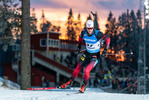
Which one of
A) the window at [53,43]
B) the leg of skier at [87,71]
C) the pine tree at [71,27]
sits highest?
the pine tree at [71,27]

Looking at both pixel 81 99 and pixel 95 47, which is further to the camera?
pixel 95 47

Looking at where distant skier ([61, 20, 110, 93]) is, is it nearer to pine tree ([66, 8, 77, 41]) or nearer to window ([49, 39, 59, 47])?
window ([49, 39, 59, 47])

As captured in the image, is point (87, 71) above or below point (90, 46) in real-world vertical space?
below

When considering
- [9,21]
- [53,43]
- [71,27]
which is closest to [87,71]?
[9,21]

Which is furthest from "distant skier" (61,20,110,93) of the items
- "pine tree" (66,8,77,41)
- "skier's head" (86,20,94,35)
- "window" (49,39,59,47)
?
"pine tree" (66,8,77,41)

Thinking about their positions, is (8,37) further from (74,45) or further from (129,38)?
(129,38)

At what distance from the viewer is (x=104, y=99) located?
711cm

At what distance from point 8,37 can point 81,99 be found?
1486 centimetres

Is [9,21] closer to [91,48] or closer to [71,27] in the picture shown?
[91,48]

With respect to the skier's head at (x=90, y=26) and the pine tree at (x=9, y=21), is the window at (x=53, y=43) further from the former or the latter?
the skier's head at (x=90, y=26)

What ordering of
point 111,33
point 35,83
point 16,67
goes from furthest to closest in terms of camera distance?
point 111,33 → point 16,67 → point 35,83

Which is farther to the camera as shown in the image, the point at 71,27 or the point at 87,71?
the point at 71,27

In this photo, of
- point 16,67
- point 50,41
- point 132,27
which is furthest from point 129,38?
point 16,67

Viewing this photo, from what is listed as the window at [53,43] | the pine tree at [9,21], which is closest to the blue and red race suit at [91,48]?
the pine tree at [9,21]
